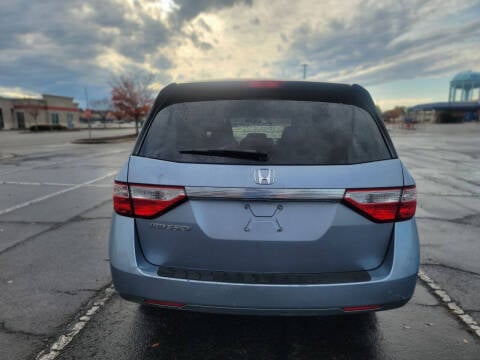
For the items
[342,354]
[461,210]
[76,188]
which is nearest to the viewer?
[342,354]

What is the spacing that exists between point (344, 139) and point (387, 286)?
887 millimetres

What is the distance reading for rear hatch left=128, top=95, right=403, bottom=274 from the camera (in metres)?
1.88

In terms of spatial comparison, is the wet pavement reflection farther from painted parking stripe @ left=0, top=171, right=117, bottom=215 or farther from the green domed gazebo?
the green domed gazebo

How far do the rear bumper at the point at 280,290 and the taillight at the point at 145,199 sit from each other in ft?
0.31

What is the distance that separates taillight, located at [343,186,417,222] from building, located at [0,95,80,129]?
75.2 metres

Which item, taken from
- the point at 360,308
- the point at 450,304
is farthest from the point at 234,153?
the point at 450,304

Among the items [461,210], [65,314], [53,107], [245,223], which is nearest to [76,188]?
[65,314]

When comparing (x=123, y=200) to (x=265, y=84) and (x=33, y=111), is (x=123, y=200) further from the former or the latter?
(x=33, y=111)

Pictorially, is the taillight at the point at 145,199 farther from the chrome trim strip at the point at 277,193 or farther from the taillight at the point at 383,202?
the taillight at the point at 383,202

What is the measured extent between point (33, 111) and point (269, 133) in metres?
77.0

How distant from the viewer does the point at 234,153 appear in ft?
6.51

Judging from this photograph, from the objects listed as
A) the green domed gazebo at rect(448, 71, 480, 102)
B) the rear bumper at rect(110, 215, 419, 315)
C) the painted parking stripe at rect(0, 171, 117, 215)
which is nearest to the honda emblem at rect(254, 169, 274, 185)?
the rear bumper at rect(110, 215, 419, 315)

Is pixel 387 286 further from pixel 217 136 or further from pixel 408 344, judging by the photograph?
pixel 217 136

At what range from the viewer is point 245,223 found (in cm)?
190
